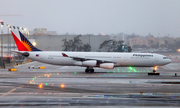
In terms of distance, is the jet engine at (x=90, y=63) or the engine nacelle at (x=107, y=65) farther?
the jet engine at (x=90, y=63)

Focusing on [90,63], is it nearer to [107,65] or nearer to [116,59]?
[107,65]

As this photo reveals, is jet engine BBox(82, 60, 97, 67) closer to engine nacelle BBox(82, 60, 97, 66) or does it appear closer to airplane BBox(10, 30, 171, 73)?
engine nacelle BBox(82, 60, 97, 66)

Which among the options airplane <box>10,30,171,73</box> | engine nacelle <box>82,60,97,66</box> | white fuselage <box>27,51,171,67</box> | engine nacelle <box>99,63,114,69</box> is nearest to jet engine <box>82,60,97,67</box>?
engine nacelle <box>82,60,97,66</box>

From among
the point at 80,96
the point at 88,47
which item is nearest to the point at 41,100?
the point at 80,96

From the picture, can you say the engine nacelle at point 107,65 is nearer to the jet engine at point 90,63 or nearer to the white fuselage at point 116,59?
the jet engine at point 90,63

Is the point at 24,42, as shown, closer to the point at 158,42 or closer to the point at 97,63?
the point at 97,63

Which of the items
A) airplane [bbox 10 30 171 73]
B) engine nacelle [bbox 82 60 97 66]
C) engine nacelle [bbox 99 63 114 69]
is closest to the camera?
engine nacelle [bbox 99 63 114 69]

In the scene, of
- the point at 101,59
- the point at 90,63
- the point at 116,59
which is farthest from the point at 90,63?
the point at 116,59

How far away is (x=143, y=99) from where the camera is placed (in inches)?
683

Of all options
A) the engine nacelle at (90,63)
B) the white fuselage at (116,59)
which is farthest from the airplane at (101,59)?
the engine nacelle at (90,63)

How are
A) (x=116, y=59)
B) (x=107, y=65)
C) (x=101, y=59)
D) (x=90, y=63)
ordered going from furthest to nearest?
(x=101, y=59) → (x=116, y=59) → (x=90, y=63) → (x=107, y=65)

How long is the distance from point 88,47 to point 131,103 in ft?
219

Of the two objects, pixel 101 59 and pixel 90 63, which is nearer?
pixel 90 63

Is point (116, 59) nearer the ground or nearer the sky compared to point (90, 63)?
nearer the sky
